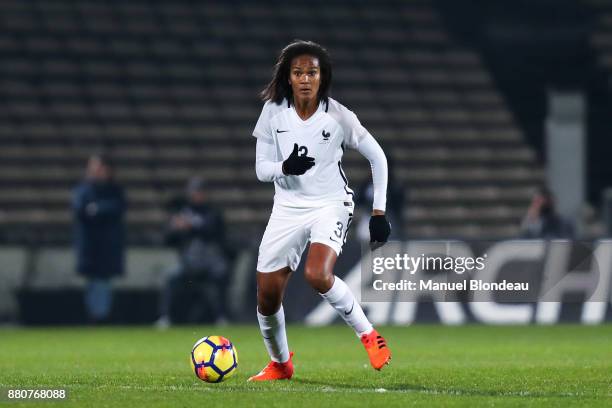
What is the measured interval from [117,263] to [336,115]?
8252mm

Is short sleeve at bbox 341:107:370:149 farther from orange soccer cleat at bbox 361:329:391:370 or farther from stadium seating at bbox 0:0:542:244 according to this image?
stadium seating at bbox 0:0:542:244

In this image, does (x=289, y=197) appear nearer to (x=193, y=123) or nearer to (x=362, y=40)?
(x=193, y=123)

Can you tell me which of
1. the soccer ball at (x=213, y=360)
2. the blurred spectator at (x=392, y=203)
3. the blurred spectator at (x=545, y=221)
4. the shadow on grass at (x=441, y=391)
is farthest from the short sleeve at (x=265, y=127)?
the blurred spectator at (x=545, y=221)

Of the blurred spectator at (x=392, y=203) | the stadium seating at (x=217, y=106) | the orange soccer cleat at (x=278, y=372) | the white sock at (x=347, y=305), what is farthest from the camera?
the stadium seating at (x=217, y=106)

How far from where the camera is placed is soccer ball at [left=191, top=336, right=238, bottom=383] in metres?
7.64

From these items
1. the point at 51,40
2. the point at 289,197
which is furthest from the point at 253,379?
the point at 51,40

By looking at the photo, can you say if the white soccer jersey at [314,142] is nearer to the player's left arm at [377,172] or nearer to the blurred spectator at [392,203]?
the player's left arm at [377,172]

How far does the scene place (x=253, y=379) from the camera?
7.86 meters

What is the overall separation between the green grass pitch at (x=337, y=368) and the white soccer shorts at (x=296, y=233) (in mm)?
723

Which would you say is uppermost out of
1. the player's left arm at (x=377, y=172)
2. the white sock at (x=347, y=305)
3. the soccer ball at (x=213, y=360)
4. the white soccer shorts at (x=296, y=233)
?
the player's left arm at (x=377, y=172)

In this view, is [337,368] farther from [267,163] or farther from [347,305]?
[267,163]

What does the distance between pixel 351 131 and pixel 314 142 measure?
0.77 feet

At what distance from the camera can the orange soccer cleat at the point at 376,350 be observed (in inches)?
295

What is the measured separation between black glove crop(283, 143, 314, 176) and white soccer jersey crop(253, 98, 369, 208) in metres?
0.11
